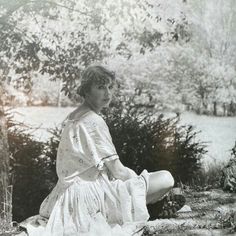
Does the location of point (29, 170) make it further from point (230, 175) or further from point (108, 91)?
point (230, 175)

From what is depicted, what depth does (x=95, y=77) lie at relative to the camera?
232 cm

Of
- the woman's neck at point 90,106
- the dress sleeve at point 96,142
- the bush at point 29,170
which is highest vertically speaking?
the woman's neck at point 90,106

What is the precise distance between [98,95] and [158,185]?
20.8 inches

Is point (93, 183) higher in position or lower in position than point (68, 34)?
lower

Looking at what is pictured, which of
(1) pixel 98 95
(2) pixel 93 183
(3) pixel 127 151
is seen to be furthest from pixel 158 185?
(1) pixel 98 95

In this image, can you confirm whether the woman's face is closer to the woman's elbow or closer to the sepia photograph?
the sepia photograph

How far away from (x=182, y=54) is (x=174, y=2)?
0.29 meters

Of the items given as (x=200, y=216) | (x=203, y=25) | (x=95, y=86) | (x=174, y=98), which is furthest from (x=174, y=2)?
(x=200, y=216)

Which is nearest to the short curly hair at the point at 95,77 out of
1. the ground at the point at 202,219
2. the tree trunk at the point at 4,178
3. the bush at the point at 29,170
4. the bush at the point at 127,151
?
the bush at the point at 127,151

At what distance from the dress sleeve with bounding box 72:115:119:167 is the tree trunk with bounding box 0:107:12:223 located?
54 cm

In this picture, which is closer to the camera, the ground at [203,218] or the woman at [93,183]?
the woman at [93,183]

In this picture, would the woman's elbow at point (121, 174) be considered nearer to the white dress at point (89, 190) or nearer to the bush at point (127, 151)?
the white dress at point (89, 190)

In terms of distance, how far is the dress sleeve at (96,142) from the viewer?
7.15 feet

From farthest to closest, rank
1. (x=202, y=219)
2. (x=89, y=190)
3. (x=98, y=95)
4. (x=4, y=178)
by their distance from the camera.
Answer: (x=4, y=178) < (x=202, y=219) < (x=98, y=95) < (x=89, y=190)
